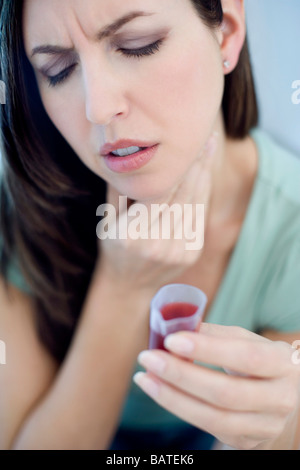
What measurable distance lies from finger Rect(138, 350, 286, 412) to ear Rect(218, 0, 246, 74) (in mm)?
461

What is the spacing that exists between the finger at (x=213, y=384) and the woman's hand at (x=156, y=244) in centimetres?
26

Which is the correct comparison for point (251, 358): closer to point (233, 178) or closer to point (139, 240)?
point (139, 240)

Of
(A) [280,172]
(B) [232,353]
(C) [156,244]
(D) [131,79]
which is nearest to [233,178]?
(A) [280,172]

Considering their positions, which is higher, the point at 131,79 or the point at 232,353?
the point at 131,79

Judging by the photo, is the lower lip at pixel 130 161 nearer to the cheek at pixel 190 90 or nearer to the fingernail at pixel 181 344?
the cheek at pixel 190 90

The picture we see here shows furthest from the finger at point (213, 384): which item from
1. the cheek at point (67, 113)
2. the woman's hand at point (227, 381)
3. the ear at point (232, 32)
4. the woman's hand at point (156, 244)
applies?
the ear at point (232, 32)

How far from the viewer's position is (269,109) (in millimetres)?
832

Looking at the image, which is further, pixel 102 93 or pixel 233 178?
pixel 233 178

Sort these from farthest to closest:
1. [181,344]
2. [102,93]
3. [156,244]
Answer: [156,244] → [102,93] → [181,344]

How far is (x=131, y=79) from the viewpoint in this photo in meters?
0.61

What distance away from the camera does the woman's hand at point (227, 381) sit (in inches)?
20.0

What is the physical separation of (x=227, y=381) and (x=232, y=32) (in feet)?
1.65

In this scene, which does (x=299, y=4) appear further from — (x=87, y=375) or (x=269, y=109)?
(x=87, y=375)

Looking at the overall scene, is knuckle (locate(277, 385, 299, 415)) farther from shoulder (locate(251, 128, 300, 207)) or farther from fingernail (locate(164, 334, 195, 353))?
shoulder (locate(251, 128, 300, 207))
